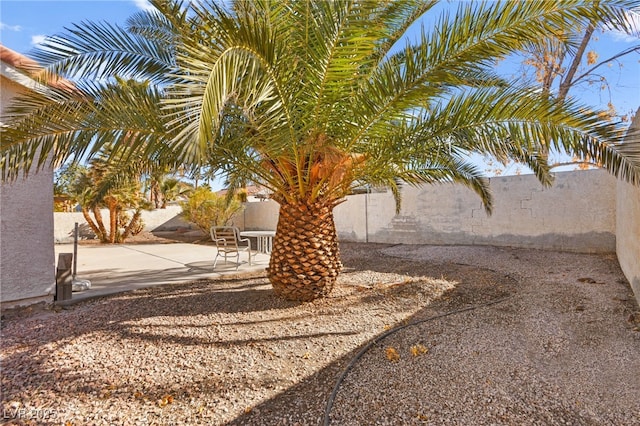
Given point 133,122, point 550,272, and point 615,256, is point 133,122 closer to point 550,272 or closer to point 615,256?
point 550,272

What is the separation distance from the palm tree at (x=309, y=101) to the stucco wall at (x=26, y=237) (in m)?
1.56

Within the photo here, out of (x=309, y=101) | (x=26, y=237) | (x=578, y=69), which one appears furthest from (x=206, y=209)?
(x=578, y=69)

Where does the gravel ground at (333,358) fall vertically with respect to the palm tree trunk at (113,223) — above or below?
below

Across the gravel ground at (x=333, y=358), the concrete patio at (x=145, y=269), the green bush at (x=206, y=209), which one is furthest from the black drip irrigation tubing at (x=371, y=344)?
the green bush at (x=206, y=209)

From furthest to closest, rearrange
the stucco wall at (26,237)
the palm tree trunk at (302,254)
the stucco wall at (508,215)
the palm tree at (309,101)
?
1. the stucco wall at (508,215)
2. the palm tree trunk at (302,254)
3. the stucco wall at (26,237)
4. the palm tree at (309,101)

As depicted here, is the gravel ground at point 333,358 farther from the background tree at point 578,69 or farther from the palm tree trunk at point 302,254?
the background tree at point 578,69

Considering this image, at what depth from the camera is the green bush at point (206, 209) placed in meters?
14.9

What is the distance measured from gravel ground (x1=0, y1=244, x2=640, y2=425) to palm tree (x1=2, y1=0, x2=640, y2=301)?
122 cm

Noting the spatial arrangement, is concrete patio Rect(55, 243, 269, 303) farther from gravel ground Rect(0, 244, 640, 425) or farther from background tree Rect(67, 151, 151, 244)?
background tree Rect(67, 151, 151, 244)

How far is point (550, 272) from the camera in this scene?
6.82 metres

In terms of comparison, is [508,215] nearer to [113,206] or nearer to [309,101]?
[309,101]

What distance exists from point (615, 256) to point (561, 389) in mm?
7262

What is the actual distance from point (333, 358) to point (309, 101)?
2708 millimetres

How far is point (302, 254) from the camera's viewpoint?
4.80m
